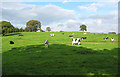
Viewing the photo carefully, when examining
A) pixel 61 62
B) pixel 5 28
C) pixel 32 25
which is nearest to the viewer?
pixel 61 62

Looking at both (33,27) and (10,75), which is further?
(33,27)

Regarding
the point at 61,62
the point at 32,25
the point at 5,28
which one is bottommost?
the point at 61,62

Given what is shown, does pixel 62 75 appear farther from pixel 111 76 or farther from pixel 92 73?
pixel 111 76

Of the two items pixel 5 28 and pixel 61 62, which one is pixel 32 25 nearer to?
pixel 5 28

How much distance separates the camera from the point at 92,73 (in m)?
9.12

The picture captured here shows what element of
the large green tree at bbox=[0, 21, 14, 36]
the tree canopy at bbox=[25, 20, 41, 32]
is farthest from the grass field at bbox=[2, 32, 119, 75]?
the tree canopy at bbox=[25, 20, 41, 32]

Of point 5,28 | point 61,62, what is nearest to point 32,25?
point 5,28

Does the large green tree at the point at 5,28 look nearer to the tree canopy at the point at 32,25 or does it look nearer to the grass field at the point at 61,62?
the tree canopy at the point at 32,25

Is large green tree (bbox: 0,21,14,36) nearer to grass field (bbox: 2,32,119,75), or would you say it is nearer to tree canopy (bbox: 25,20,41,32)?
tree canopy (bbox: 25,20,41,32)

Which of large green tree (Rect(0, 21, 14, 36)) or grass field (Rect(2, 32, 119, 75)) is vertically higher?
large green tree (Rect(0, 21, 14, 36))

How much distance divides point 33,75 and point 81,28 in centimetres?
13659

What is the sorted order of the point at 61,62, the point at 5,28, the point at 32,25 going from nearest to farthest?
1. the point at 61,62
2. the point at 5,28
3. the point at 32,25

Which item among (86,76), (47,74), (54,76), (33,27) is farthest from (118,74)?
(33,27)

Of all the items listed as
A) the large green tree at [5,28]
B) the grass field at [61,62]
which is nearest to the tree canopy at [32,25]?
the large green tree at [5,28]
